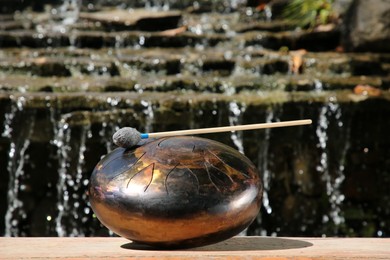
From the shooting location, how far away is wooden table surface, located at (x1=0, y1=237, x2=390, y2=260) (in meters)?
2.60

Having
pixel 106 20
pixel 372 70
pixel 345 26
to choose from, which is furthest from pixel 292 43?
pixel 106 20

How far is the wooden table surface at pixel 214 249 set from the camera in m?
2.60

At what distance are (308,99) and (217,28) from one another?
9.98 ft

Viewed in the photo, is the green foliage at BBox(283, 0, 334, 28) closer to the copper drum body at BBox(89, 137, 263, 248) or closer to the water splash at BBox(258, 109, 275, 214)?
the water splash at BBox(258, 109, 275, 214)

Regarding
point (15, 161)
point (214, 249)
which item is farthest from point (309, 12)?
point (214, 249)

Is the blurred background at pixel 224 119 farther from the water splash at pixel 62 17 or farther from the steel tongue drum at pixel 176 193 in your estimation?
the steel tongue drum at pixel 176 193

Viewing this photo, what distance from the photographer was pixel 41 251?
8.96 ft

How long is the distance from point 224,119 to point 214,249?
3.30 m

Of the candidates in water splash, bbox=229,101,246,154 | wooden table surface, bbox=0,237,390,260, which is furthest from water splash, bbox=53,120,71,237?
wooden table surface, bbox=0,237,390,260

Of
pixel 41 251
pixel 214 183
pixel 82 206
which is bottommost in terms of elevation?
pixel 82 206

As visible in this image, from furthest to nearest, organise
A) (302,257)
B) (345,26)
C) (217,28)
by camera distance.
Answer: (217,28)
(345,26)
(302,257)

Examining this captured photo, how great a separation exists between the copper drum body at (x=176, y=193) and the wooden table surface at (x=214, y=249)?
0.08 m

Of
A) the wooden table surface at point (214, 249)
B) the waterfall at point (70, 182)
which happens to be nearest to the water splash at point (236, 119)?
the waterfall at point (70, 182)

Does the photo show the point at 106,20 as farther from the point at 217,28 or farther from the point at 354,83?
the point at 354,83
